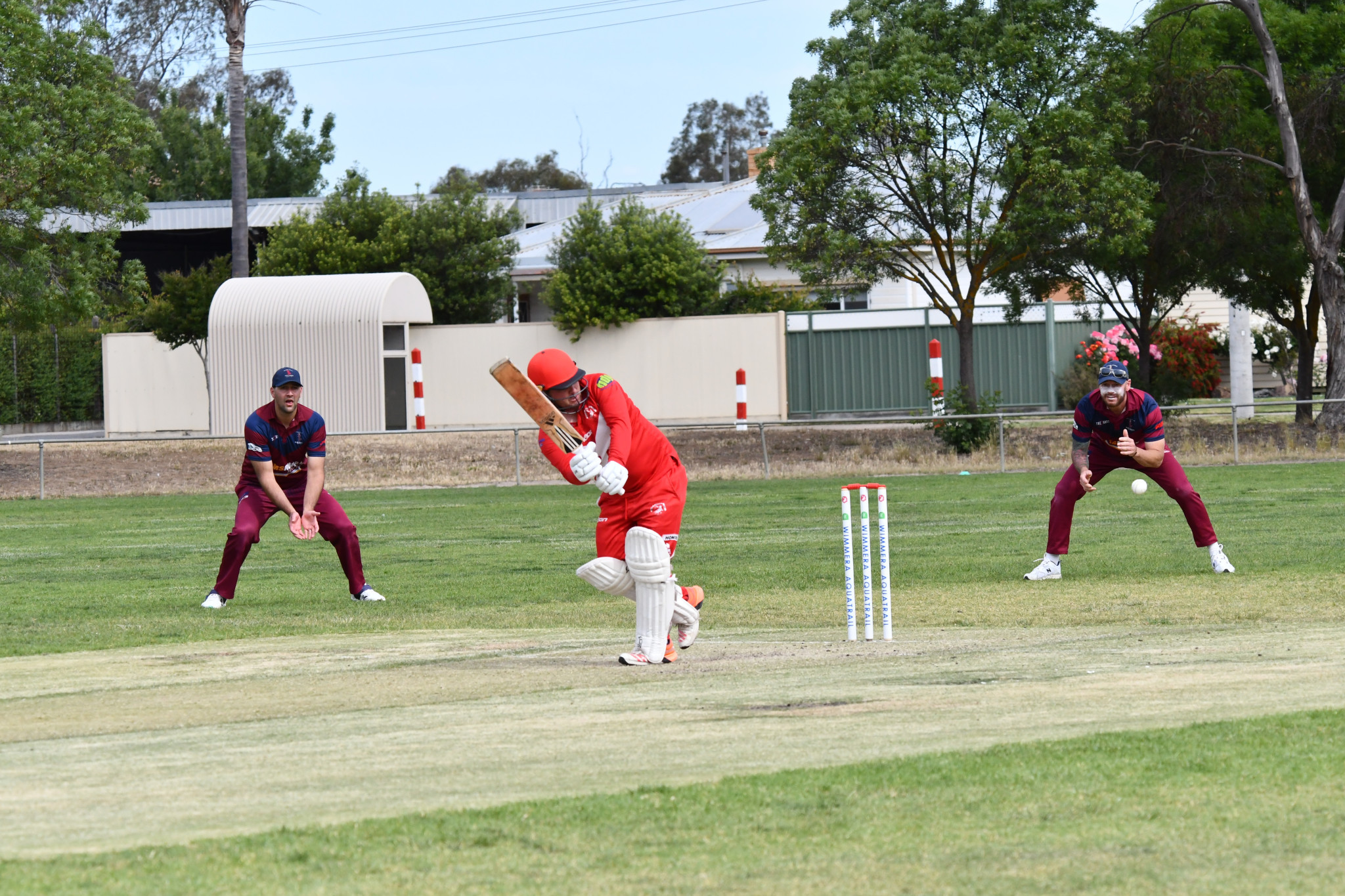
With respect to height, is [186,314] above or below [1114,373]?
above

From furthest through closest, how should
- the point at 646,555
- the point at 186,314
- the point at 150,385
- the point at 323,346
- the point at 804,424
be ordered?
the point at 150,385 → the point at 186,314 → the point at 323,346 → the point at 804,424 → the point at 646,555

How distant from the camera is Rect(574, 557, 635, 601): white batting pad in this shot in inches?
352

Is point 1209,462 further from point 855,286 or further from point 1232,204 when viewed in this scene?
point 855,286

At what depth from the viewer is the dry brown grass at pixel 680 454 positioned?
27.1m

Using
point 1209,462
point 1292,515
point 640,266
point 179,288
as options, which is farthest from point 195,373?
point 1292,515

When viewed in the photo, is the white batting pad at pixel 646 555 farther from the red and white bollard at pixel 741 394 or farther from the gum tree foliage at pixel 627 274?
the gum tree foliage at pixel 627 274

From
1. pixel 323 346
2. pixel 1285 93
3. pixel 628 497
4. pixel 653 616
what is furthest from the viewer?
pixel 323 346

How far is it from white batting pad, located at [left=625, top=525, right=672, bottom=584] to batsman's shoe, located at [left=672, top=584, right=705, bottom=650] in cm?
51

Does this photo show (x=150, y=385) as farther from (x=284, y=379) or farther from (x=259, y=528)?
(x=284, y=379)

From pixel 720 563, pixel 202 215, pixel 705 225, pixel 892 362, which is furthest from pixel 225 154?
pixel 720 563

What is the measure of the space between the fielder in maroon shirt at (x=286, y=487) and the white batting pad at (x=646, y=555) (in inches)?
169

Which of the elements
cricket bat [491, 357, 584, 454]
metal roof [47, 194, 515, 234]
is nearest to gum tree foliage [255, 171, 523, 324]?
metal roof [47, 194, 515, 234]

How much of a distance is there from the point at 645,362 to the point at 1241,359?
12.1 metres

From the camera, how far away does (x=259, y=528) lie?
503 inches
